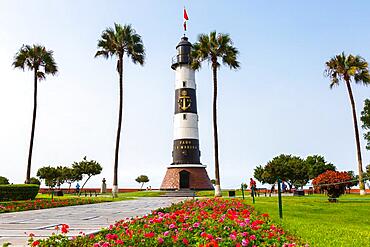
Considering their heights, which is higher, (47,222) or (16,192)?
(16,192)

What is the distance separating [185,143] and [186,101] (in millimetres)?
4957

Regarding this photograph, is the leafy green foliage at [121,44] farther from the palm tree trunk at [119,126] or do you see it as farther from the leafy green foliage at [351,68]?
the leafy green foliage at [351,68]

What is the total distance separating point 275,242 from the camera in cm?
531

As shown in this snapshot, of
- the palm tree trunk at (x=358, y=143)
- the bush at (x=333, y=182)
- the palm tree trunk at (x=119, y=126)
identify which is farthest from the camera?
the palm tree trunk at (x=358, y=143)

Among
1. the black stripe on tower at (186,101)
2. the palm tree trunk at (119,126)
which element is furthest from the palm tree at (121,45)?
the black stripe on tower at (186,101)

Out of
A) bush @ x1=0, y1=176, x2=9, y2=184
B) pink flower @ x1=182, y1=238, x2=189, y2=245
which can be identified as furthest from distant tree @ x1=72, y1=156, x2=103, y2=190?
pink flower @ x1=182, y1=238, x2=189, y2=245

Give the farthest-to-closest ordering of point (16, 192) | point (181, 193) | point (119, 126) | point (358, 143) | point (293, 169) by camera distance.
A: point (293, 169) → point (181, 193) → point (358, 143) → point (119, 126) → point (16, 192)

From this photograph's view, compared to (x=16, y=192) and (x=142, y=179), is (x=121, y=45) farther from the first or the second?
(x=142, y=179)

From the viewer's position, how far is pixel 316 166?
6009cm

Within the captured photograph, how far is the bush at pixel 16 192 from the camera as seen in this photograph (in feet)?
83.1

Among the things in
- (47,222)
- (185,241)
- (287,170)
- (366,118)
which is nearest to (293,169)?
(287,170)

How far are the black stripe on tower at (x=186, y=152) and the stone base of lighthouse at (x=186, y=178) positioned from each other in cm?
75

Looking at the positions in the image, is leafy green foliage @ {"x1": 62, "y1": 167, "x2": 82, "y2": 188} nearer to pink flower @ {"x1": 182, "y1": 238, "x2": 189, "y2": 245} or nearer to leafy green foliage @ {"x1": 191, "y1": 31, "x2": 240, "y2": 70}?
leafy green foliage @ {"x1": 191, "y1": 31, "x2": 240, "y2": 70}

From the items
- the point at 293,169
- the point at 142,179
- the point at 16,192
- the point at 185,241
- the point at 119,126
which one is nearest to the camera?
the point at 185,241
